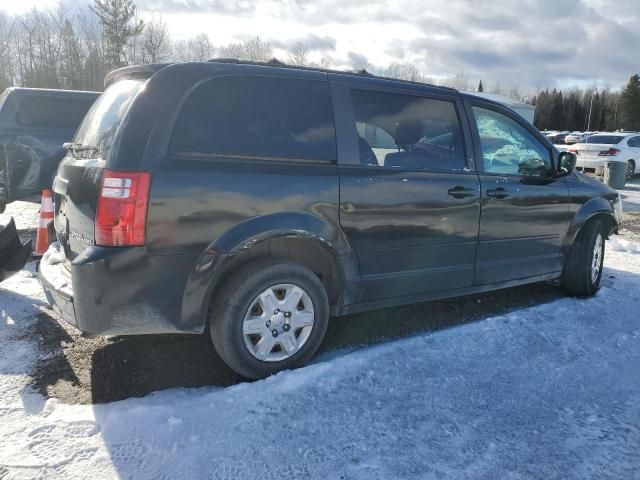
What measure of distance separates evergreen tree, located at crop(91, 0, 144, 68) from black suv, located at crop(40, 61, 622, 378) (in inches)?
1879

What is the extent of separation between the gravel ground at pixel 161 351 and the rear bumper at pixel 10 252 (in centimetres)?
54

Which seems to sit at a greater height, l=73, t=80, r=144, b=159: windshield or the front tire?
l=73, t=80, r=144, b=159: windshield

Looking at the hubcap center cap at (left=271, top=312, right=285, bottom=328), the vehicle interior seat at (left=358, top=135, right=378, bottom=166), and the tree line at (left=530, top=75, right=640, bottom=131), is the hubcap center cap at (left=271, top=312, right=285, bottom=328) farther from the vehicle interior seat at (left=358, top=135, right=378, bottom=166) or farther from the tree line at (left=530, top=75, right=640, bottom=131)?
the tree line at (left=530, top=75, right=640, bottom=131)

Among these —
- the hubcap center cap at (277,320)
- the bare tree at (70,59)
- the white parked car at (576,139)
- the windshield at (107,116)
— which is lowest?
the hubcap center cap at (277,320)

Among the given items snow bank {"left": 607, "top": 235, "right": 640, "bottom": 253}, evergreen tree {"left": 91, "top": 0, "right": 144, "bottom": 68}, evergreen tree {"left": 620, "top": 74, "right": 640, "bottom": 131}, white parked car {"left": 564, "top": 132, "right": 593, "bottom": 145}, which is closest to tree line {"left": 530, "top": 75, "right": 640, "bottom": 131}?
evergreen tree {"left": 620, "top": 74, "right": 640, "bottom": 131}

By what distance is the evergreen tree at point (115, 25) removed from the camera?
45312 millimetres

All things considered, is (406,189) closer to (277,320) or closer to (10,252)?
(277,320)

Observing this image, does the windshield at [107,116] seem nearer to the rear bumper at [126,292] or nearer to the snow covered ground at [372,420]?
the rear bumper at [126,292]

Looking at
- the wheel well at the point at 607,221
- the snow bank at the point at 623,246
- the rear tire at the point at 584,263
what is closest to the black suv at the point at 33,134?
the rear tire at the point at 584,263

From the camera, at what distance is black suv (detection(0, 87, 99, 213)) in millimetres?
7621

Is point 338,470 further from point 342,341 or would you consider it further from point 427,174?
point 427,174

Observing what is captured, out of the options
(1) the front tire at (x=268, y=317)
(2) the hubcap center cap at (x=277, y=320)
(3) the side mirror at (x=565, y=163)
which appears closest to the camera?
(1) the front tire at (x=268, y=317)

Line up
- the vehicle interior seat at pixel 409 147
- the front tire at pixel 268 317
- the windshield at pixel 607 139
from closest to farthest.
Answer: the front tire at pixel 268 317, the vehicle interior seat at pixel 409 147, the windshield at pixel 607 139

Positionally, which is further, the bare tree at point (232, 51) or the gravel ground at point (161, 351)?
the bare tree at point (232, 51)
